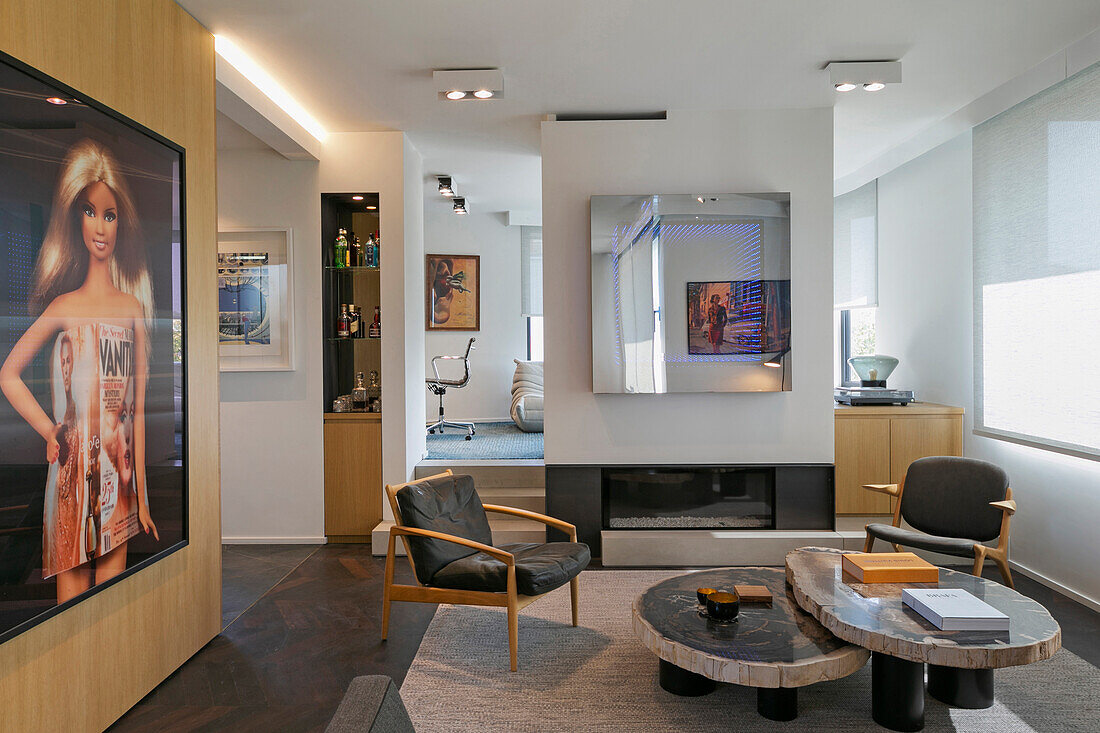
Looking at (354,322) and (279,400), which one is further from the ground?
(354,322)

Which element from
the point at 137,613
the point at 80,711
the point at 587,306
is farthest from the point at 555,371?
the point at 80,711

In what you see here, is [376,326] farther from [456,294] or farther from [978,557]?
[978,557]

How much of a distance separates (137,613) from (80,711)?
1.31 ft

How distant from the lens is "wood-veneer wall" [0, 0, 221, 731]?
6.99 feet

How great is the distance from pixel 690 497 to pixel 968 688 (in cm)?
218

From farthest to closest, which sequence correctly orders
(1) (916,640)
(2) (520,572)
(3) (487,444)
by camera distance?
(3) (487,444)
(2) (520,572)
(1) (916,640)

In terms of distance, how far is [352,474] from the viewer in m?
4.97

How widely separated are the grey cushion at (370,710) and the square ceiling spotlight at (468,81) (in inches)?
134

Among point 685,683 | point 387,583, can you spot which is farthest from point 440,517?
point 685,683

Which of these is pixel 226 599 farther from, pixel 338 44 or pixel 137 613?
pixel 338 44

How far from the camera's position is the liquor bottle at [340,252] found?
5.10m

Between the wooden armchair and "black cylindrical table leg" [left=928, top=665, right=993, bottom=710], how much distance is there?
153 centimetres

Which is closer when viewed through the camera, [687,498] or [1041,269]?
[1041,269]

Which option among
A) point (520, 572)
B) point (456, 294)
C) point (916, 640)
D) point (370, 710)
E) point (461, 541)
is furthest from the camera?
point (456, 294)
